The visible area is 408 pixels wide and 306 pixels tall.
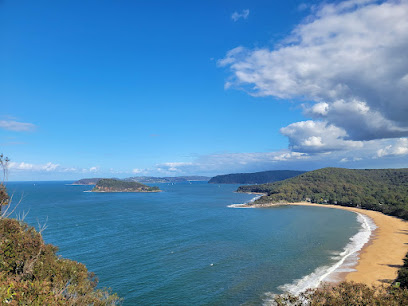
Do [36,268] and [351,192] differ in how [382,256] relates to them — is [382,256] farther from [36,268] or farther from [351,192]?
[351,192]

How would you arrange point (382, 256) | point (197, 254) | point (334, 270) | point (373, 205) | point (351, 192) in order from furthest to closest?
point (351, 192) → point (373, 205) → point (197, 254) → point (382, 256) → point (334, 270)

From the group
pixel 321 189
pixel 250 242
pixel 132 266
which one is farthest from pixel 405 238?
pixel 321 189

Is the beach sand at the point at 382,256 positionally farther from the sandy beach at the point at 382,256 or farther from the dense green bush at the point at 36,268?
the dense green bush at the point at 36,268

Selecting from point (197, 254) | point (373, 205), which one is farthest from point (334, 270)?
point (373, 205)

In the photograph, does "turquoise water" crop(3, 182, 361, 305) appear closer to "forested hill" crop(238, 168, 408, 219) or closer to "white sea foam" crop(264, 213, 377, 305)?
"white sea foam" crop(264, 213, 377, 305)

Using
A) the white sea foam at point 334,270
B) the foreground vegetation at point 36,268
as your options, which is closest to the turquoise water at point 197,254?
the white sea foam at point 334,270
